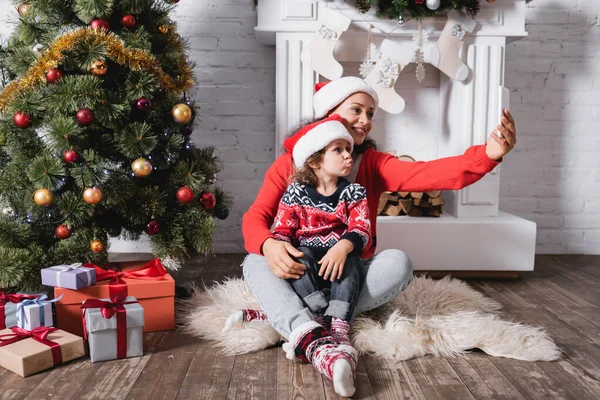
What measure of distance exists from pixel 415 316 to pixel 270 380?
603 mm

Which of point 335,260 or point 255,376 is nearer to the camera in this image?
point 255,376

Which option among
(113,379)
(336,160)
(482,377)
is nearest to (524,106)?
(336,160)

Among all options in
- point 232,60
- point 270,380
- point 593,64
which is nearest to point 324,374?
point 270,380

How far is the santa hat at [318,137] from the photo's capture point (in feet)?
5.16

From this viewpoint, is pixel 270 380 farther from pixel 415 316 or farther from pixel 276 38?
pixel 276 38

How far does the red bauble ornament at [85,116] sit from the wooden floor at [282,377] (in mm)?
693

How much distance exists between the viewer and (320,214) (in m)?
1.57

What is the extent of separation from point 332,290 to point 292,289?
11 cm

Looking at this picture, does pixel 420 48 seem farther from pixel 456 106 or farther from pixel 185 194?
pixel 185 194

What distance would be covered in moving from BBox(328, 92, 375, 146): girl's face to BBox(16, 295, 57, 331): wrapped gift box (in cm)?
102

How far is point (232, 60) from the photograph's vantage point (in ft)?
8.98

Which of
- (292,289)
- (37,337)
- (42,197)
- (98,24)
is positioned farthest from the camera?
(98,24)

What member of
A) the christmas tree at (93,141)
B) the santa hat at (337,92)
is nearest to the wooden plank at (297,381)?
the christmas tree at (93,141)

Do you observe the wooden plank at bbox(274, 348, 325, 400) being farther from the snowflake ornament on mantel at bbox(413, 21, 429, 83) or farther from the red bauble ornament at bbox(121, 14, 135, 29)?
the snowflake ornament on mantel at bbox(413, 21, 429, 83)
